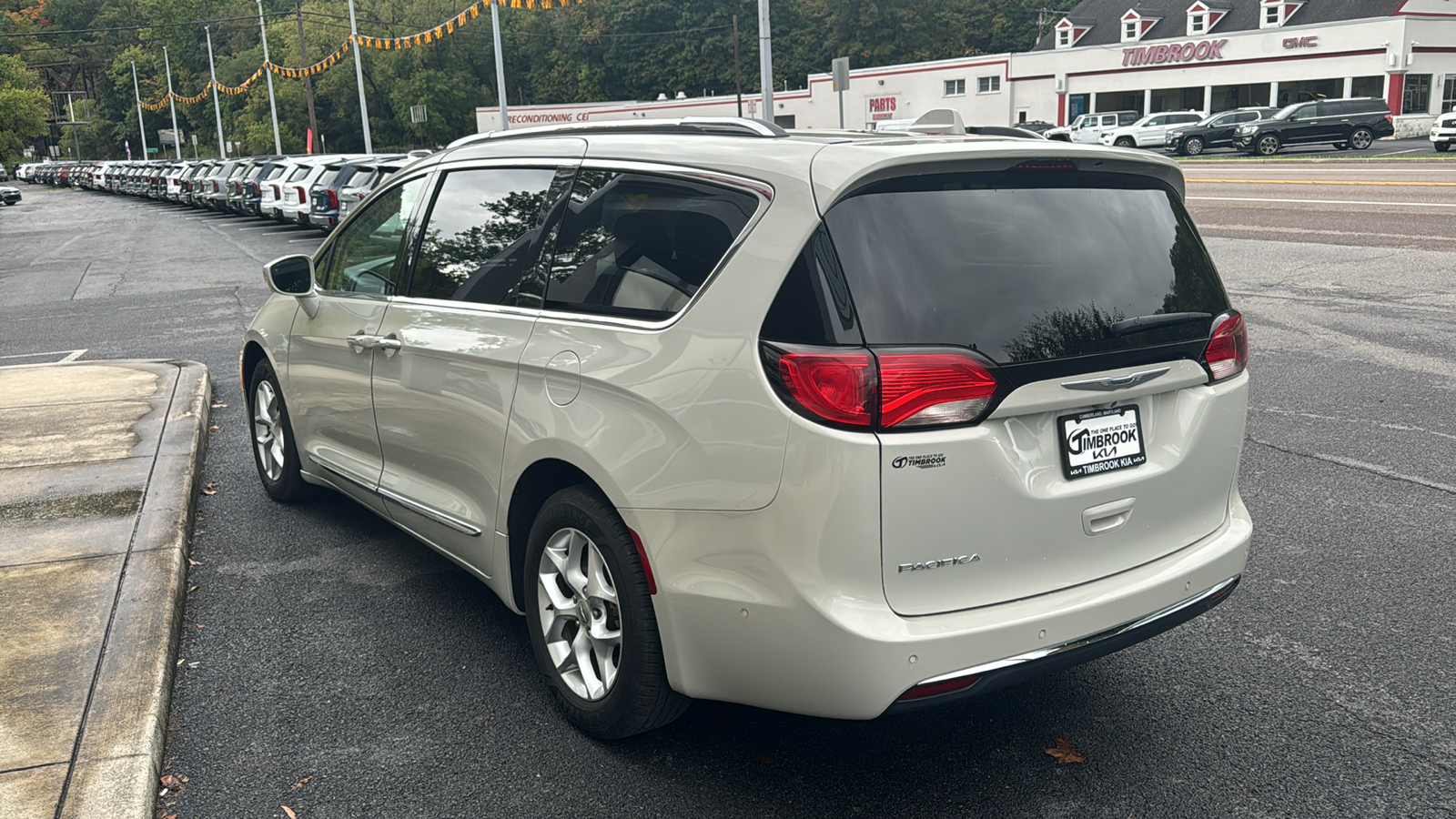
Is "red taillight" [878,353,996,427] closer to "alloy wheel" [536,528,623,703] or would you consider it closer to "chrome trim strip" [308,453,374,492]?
"alloy wheel" [536,528,623,703]

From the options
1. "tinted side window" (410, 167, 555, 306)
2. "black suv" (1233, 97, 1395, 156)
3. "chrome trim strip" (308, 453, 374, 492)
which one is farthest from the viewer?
"black suv" (1233, 97, 1395, 156)

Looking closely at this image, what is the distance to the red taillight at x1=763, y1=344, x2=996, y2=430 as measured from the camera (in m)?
2.83

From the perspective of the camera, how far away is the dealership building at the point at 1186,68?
54.5m

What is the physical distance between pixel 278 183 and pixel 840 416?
1143 inches

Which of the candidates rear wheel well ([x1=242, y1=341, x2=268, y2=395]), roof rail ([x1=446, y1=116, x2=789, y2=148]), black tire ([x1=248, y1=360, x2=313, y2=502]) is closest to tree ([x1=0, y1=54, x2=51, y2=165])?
rear wheel well ([x1=242, y1=341, x2=268, y2=395])

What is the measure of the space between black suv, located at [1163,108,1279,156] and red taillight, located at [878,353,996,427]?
48313 mm

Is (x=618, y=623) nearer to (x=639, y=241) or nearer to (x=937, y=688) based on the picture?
(x=937, y=688)

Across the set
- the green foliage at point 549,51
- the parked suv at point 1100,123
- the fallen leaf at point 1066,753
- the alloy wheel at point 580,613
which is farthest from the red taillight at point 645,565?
the green foliage at point 549,51

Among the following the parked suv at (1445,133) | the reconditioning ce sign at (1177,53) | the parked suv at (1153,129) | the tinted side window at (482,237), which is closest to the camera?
the tinted side window at (482,237)

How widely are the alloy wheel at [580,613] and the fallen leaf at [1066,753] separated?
1.28 metres

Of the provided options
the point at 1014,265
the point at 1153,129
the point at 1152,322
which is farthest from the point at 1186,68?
the point at 1014,265

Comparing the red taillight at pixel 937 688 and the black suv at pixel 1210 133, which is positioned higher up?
the black suv at pixel 1210 133

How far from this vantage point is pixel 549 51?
110 m

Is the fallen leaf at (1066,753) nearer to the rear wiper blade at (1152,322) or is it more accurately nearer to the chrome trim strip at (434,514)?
the rear wiper blade at (1152,322)
